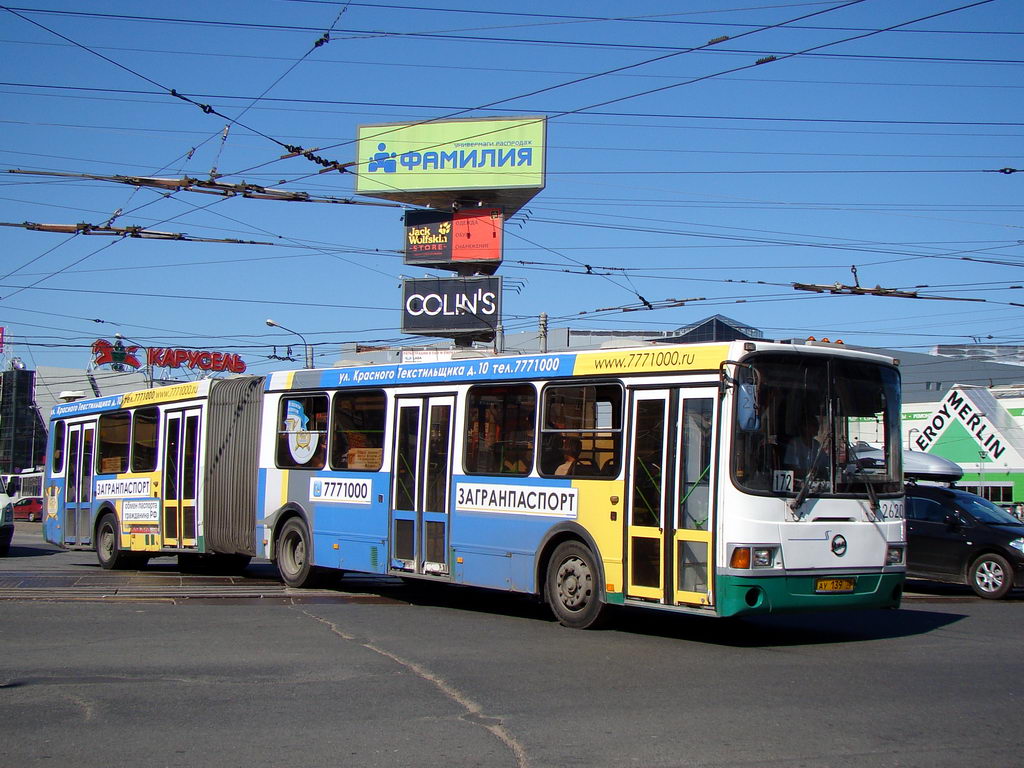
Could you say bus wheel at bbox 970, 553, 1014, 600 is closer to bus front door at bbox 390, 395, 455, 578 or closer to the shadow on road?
bus front door at bbox 390, 395, 455, 578

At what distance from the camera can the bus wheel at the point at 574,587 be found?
11.3 metres

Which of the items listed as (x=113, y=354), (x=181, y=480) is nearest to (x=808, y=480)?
(x=181, y=480)

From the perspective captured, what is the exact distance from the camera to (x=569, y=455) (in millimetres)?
11766

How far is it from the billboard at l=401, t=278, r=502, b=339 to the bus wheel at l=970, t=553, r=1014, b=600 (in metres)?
27.6

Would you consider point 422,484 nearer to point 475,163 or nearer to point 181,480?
point 181,480

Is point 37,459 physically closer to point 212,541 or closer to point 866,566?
point 212,541

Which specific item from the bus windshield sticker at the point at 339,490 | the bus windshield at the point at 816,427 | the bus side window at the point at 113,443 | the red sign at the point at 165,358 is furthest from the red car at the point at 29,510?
the bus windshield at the point at 816,427

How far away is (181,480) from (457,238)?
26.3m

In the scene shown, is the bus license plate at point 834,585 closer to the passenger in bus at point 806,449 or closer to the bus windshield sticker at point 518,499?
the passenger in bus at point 806,449

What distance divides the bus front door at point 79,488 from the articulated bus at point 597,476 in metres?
4.89

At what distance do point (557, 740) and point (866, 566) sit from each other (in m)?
5.23

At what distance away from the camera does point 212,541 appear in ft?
57.5

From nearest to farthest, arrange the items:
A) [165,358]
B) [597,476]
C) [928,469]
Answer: [597,476] → [928,469] → [165,358]

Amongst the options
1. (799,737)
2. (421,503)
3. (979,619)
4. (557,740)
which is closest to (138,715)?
(557,740)
